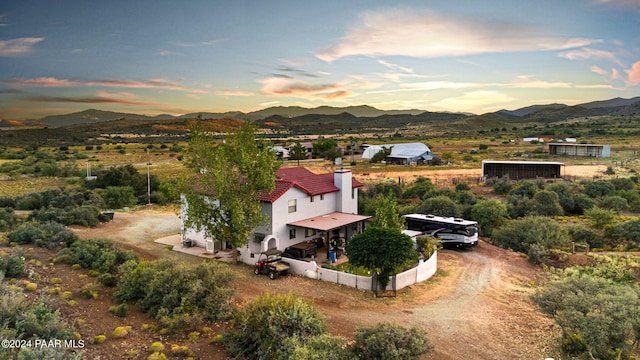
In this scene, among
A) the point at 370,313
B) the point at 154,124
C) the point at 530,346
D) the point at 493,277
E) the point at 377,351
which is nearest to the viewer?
the point at 377,351

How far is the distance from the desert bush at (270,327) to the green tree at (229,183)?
704 cm

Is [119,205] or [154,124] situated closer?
[119,205]

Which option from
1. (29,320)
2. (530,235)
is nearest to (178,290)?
(29,320)

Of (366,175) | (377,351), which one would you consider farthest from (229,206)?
(366,175)

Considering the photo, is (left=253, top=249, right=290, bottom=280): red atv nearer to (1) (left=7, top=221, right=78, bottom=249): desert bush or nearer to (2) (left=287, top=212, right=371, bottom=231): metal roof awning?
(2) (left=287, top=212, right=371, bottom=231): metal roof awning

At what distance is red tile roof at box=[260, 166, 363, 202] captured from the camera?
73.6 feet

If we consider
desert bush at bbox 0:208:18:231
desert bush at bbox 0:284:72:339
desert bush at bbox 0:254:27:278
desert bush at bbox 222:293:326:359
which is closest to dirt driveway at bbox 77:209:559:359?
desert bush at bbox 222:293:326:359

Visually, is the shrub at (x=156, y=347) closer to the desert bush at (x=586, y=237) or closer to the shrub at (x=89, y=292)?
the shrub at (x=89, y=292)

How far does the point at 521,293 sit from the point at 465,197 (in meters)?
16.7

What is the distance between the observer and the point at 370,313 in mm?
15930

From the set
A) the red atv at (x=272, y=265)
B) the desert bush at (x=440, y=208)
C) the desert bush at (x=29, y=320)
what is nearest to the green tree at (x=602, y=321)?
the red atv at (x=272, y=265)

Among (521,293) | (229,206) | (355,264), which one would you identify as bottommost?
(521,293)

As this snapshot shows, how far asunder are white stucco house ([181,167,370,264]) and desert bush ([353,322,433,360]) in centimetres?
979

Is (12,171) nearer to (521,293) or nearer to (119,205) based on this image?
(119,205)
